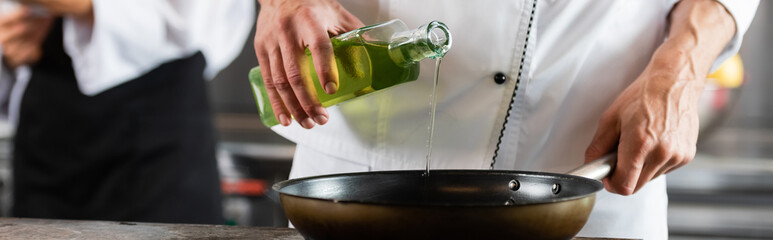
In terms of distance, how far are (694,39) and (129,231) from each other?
734 mm

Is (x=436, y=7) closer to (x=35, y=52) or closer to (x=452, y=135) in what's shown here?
(x=452, y=135)

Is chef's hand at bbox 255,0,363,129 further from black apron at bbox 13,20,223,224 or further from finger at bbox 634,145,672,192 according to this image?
black apron at bbox 13,20,223,224

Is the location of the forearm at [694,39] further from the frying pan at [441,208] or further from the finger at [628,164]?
the frying pan at [441,208]

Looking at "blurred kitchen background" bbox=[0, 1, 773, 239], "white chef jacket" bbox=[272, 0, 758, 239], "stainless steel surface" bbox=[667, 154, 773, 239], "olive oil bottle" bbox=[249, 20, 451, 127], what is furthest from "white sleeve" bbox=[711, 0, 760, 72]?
"stainless steel surface" bbox=[667, 154, 773, 239]

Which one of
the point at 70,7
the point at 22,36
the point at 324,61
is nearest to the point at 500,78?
the point at 324,61

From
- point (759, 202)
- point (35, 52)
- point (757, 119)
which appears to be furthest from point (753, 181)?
point (35, 52)

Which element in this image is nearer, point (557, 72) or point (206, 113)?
point (557, 72)

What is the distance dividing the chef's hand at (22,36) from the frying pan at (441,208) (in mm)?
917

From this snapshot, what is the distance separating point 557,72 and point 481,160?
16 cm

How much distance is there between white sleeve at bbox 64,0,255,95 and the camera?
5.16 ft

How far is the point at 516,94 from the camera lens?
106 cm

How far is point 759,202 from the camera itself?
2.54 m

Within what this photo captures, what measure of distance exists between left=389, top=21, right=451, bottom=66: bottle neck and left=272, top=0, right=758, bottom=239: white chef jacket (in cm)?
16

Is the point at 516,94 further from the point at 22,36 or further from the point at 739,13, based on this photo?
the point at 22,36
